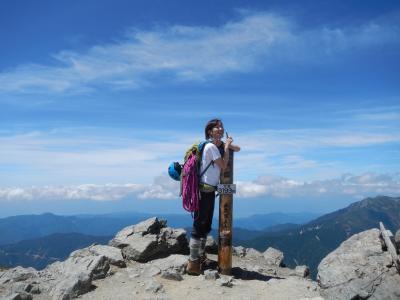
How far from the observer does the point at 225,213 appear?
13.1 metres

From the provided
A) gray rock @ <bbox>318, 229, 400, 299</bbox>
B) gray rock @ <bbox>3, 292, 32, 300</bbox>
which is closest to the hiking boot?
gray rock @ <bbox>318, 229, 400, 299</bbox>

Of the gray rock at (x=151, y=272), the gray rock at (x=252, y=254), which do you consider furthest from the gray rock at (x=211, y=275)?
the gray rock at (x=252, y=254)

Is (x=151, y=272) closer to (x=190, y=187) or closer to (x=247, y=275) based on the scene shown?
(x=247, y=275)

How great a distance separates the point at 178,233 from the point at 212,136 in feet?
20.6

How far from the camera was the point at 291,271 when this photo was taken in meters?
18.0

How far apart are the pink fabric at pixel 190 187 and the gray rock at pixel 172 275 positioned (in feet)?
6.79

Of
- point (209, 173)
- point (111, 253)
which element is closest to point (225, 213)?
point (209, 173)

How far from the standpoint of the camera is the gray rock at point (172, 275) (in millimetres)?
12938

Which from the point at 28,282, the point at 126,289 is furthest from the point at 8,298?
the point at 126,289

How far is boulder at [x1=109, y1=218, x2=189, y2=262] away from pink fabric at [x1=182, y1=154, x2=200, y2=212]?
4.37 metres

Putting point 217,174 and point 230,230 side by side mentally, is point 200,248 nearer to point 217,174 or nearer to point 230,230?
point 230,230

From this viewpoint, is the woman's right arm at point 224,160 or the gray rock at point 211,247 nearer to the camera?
the woman's right arm at point 224,160

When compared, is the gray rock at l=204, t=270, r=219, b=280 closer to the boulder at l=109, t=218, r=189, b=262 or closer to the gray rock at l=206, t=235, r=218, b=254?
the boulder at l=109, t=218, r=189, b=262

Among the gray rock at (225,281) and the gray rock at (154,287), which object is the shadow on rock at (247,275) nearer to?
the gray rock at (225,281)
